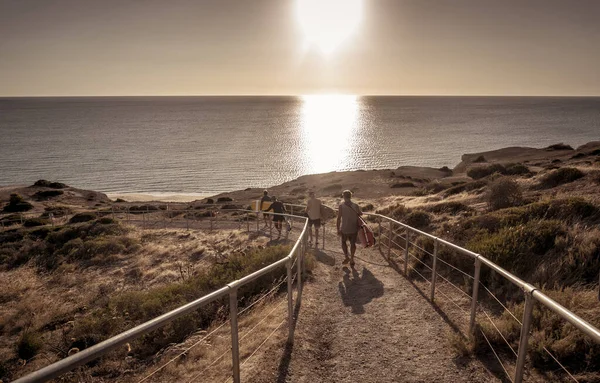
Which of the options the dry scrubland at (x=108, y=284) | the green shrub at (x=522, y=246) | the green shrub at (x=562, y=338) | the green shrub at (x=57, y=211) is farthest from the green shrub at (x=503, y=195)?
the green shrub at (x=57, y=211)

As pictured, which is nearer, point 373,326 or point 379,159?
point 373,326

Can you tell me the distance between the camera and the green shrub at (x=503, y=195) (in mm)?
14327

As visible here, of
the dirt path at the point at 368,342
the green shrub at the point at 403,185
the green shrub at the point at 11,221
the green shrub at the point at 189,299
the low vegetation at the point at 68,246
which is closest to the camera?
the dirt path at the point at 368,342

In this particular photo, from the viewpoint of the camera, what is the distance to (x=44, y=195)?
140 ft

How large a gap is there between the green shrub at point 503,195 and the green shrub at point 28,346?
585 inches

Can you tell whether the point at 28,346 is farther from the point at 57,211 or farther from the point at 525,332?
the point at 57,211

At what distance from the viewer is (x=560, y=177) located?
57.3ft

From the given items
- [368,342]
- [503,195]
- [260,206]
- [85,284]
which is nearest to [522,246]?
[368,342]

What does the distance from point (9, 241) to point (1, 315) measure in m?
12.3

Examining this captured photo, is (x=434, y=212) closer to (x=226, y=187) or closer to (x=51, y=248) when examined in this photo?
(x=51, y=248)

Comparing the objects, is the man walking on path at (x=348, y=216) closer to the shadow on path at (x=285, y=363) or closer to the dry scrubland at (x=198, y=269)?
the dry scrubland at (x=198, y=269)

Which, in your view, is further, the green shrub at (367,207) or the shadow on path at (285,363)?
the green shrub at (367,207)

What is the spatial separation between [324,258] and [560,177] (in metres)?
13.5

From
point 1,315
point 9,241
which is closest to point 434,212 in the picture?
point 1,315
